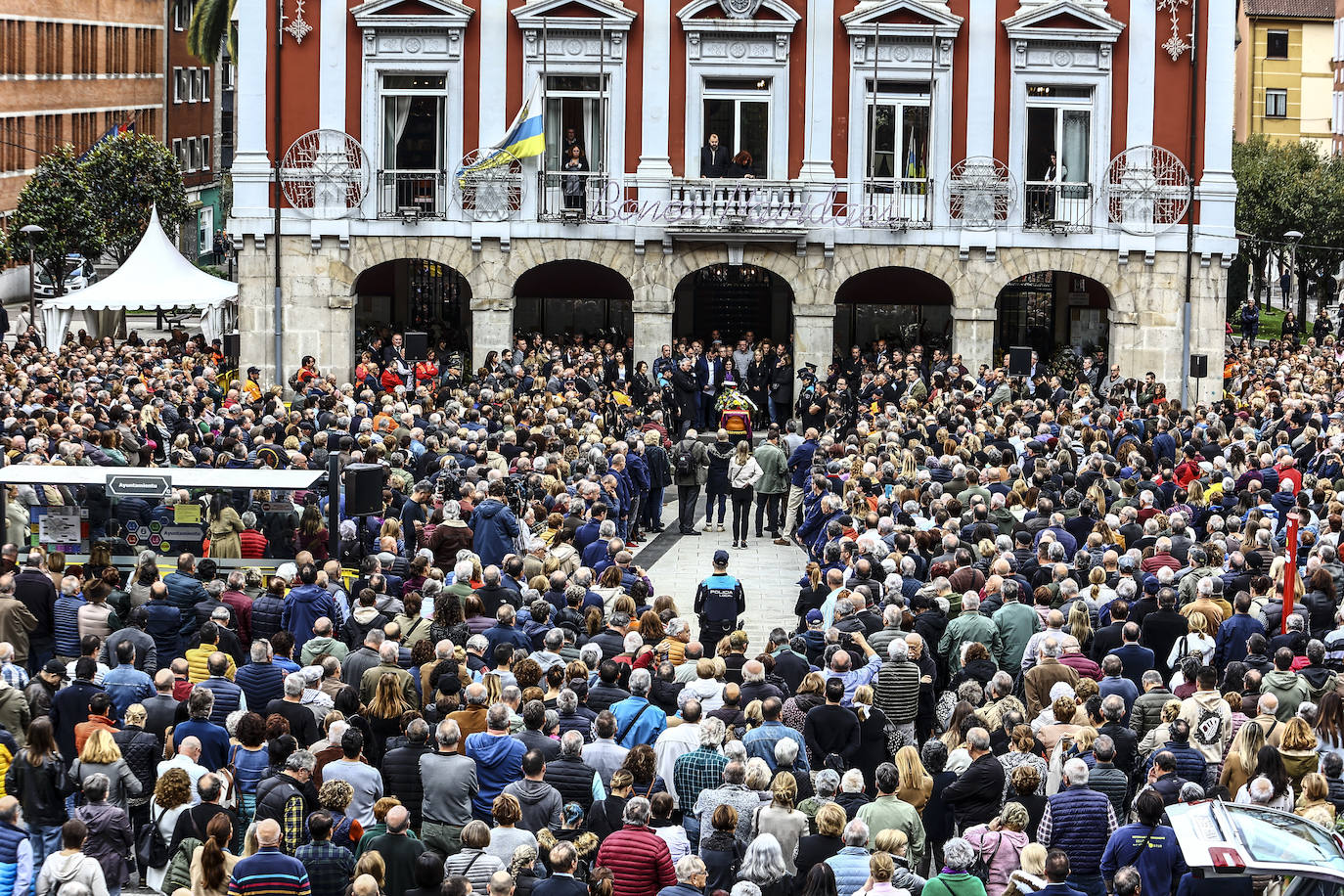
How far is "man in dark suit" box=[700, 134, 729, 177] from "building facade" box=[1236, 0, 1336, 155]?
61.1 metres

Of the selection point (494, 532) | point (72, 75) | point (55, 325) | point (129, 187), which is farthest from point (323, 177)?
point (72, 75)

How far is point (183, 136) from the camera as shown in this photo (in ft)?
260

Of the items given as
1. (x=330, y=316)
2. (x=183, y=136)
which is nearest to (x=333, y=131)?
(x=330, y=316)

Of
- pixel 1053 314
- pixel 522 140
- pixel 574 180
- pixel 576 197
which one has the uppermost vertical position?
pixel 522 140

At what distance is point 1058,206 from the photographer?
120 feet

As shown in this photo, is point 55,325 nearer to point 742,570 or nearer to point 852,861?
point 742,570

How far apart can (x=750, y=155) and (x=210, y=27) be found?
20.1 metres

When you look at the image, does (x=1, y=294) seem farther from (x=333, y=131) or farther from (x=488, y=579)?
(x=488, y=579)

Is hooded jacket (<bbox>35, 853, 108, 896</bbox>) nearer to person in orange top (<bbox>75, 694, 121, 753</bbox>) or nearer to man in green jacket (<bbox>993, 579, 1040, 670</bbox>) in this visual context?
person in orange top (<bbox>75, 694, 121, 753</bbox>)

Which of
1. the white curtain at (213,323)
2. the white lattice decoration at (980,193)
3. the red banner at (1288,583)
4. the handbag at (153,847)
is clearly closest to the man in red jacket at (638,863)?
the handbag at (153,847)

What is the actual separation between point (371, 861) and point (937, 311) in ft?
98.9

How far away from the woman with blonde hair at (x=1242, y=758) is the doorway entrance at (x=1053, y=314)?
25.8 meters

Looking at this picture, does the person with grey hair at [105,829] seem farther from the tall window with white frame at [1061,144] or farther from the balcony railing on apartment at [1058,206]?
the tall window with white frame at [1061,144]

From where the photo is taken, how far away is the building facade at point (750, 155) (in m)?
36.2
